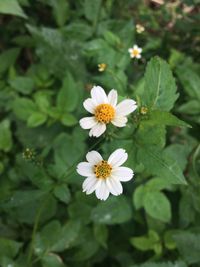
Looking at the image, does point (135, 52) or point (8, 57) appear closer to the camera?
point (135, 52)

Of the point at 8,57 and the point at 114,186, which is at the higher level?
the point at 114,186

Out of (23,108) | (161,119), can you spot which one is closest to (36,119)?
(23,108)

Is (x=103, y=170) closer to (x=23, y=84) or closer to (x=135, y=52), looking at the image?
(x=135, y=52)

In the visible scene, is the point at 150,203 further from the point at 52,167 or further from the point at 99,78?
the point at 99,78

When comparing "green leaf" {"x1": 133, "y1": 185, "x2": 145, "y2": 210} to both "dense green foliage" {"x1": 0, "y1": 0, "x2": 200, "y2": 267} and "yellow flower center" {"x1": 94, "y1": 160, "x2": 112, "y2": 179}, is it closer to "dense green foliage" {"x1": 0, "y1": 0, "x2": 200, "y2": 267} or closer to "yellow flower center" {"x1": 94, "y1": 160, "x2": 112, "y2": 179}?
"dense green foliage" {"x1": 0, "y1": 0, "x2": 200, "y2": 267}

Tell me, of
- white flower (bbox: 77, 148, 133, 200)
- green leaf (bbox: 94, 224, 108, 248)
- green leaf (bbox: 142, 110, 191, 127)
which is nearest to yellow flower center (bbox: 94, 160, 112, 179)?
white flower (bbox: 77, 148, 133, 200)

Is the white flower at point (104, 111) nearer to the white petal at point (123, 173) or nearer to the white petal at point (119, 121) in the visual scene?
the white petal at point (119, 121)
